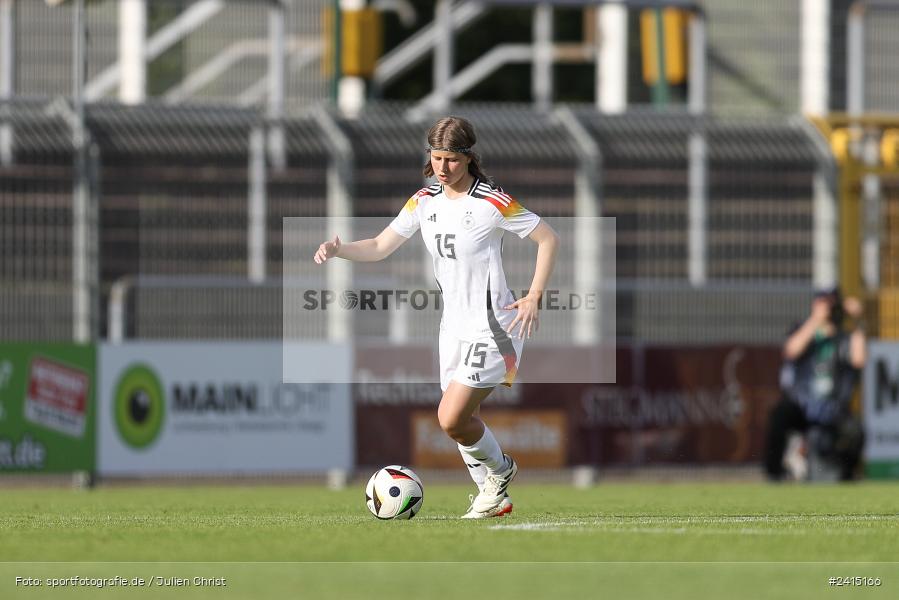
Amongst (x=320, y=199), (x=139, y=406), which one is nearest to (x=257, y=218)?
(x=320, y=199)

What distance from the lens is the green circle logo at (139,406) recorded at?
17.1m

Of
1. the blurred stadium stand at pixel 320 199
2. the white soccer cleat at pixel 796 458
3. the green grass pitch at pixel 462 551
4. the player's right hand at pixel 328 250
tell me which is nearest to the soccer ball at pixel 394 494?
the green grass pitch at pixel 462 551

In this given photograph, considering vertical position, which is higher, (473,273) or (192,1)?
(192,1)

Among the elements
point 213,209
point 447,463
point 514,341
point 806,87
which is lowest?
point 447,463

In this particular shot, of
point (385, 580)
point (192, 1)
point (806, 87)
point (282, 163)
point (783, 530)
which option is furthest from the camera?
point (806, 87)

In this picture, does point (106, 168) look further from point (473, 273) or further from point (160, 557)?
point (160, 557)

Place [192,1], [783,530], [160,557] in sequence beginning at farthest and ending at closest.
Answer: [192,1] < [783,530] < [160,557]

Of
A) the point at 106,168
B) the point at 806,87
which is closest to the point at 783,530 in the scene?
the point at 106,168

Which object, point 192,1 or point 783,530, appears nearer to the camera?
point 783,530

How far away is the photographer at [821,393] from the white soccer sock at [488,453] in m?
8.39

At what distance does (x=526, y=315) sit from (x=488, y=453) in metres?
0.84

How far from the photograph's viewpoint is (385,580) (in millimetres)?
6621

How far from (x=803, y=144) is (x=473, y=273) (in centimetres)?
1086

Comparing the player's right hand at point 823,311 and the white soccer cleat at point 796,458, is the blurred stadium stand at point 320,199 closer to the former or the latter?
the white soccer cleat at point 796,458
